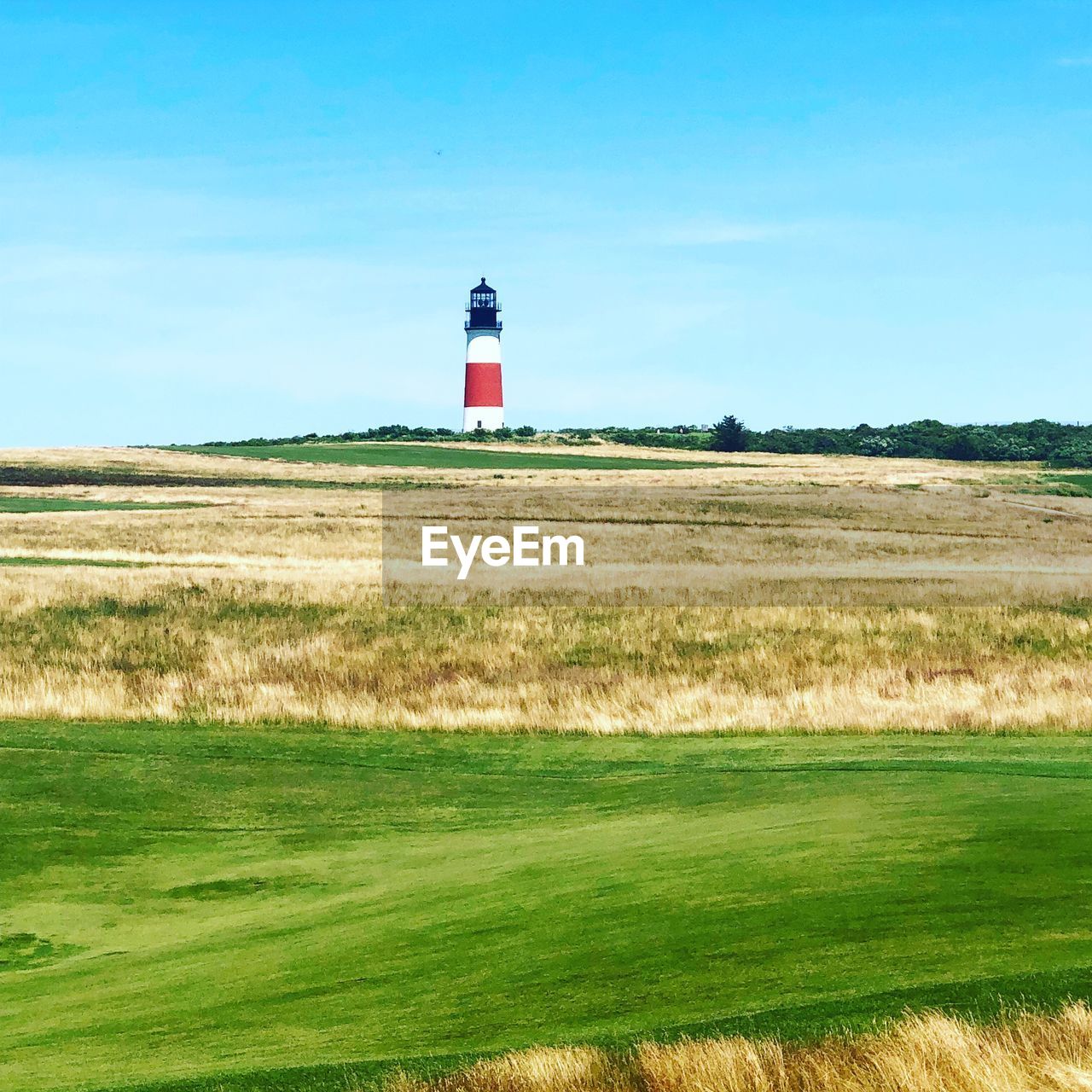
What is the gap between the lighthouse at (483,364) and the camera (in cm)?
12588

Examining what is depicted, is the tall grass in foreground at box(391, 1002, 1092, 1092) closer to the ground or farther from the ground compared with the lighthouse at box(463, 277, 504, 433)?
closer to the ground

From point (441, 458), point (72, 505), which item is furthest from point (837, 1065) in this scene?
point (441, 458)

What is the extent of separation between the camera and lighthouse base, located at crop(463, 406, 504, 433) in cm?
13400

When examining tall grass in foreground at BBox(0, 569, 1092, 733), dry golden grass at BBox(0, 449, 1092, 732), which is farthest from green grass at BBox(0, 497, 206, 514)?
tall grass in foreground at BBox(0, 569, 1092, 733)

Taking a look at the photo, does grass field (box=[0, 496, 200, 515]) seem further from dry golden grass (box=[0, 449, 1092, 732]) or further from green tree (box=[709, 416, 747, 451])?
green tree (box=[709, 416, 747, 451])

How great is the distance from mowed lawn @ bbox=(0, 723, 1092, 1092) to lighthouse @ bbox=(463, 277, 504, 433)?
115 meters

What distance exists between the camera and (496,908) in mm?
7199

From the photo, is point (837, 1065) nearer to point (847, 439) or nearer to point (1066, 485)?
point (1066, 485)

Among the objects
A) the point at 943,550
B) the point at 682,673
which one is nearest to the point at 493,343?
the point at 943,550

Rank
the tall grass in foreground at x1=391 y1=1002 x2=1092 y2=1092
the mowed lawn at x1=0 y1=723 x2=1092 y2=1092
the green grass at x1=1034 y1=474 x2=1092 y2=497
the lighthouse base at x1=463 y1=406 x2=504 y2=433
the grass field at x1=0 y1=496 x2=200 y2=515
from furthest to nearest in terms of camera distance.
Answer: the lighthouse base at x1=463 y1=406 x2=504 y2=433
the green grass at x1=1034 y1=474 x2=1092 y2=497
the grass field at x1=0 y1=496 x2=200 y2=515
the mowed lawn at x1=0 y1=723 x2=1092 y2=1092
the tall grass in foreground at x1=391 y1=1002 x2=1092 y2=1092

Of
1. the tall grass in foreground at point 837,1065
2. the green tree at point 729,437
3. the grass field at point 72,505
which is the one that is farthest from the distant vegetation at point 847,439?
the tall grass in foreground at point 837,1065

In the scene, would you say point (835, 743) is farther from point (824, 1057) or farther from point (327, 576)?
point (327, 576)

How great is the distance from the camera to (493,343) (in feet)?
415

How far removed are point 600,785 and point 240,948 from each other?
5190mm
